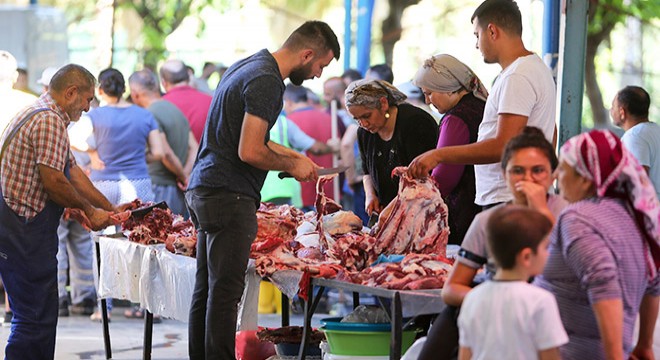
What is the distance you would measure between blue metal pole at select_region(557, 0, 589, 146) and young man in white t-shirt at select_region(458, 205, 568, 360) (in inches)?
165

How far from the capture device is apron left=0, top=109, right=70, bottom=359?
25.6 feet

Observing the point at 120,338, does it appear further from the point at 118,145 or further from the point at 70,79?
the point at 70,79

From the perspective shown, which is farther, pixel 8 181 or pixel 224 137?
pixel 8 181

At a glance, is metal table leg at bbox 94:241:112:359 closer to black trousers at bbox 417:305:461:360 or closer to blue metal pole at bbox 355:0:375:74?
black trousers at bbox 417:305:461:360

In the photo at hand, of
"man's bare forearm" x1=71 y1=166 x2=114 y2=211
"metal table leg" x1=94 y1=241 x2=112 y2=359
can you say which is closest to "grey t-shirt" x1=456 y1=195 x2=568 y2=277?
"man's bare forearm" x1=71 y1=166 x2=114 y2=211

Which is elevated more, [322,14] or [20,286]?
[322,14]

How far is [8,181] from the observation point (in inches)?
306

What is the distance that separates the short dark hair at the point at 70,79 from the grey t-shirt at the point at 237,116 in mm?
1284

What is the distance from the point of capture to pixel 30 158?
25.5 feet

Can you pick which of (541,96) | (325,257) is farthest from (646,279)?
(325,257)

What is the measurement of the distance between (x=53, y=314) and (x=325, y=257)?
1.89 metres

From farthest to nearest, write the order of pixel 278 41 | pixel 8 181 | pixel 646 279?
pixel 278 41 < pixel 8 181 < pixel 646 279

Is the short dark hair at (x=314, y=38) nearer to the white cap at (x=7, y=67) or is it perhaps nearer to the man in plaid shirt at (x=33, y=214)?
the man in plaid shirt at (x=33, y=214)

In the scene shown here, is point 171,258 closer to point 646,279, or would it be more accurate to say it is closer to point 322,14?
point 646,279
